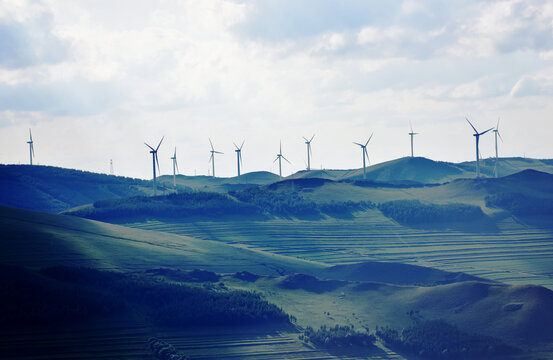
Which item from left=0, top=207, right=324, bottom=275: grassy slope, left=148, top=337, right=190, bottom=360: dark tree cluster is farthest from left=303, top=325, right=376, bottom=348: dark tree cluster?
left=0, top=207, right=324, bottom=275: grassy slope

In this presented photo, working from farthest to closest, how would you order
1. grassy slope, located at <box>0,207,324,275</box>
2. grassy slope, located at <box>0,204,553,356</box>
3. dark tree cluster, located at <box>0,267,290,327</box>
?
grassy slope, located at <box>0,207,324,275</box> → grassy slope, located at <box>0,204,553,356</box> → dark tree cluster, located at <box>0,267,290,327</box>

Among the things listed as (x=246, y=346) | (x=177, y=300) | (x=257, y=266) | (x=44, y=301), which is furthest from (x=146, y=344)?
(x=257, y=266)

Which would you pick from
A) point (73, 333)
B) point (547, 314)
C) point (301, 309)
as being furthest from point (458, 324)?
point (73, 333)

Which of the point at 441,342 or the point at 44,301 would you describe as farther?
the point at 441,342

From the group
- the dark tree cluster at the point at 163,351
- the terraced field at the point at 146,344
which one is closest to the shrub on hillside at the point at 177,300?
the terraced field at the point at 146,344

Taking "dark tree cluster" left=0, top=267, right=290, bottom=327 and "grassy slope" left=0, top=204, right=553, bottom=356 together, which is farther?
"grassy slope" left=0, top=204, right=553, bottom=356

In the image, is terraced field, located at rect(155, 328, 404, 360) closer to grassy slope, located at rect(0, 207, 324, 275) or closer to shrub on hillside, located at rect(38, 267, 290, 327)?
shrub on hillside, located at rect(38, 267, 290, 327)

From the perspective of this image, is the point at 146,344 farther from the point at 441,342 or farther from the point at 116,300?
the point at 441,342
